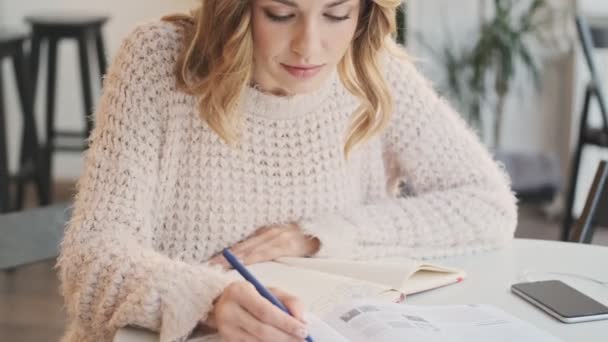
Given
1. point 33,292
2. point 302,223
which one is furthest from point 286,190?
point 33,292

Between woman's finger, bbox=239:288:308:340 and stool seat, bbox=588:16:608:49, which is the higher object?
stool seat, bbox=588:16:608:49

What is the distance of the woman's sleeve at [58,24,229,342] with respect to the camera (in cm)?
123

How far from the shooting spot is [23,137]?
4.13 m

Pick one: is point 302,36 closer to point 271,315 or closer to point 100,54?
point 271,315

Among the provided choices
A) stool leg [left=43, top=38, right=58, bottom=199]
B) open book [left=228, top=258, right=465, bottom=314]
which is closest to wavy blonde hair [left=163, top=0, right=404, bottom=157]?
open book [left=228, top=258, right=465, bottom=314]

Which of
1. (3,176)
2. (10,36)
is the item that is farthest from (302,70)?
(10,36)

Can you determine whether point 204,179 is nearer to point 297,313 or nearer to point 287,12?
point 287,12

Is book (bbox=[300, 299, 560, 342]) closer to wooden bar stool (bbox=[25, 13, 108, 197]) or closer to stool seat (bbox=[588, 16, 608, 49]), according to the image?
stool seat (bbox=[588, 16, 608, 49])

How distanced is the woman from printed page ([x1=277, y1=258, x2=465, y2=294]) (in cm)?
6

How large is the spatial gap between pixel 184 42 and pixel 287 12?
217 mm

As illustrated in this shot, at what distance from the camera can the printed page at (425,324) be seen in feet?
3.76

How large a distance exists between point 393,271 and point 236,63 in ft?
1.29

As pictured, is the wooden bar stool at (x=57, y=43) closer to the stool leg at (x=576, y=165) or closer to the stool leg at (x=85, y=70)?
the stool leg at (x=85, y=70)

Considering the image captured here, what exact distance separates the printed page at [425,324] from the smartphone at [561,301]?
77 millimetres
